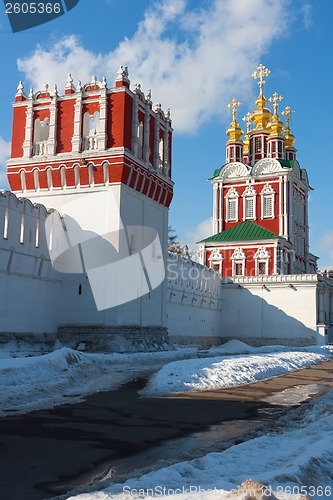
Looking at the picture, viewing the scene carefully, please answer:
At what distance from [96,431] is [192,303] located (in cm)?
2969

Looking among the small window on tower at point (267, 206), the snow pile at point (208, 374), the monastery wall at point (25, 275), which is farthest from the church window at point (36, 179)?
the small window on tower at point (267, 206)

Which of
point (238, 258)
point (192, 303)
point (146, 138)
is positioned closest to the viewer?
point (146, 138)

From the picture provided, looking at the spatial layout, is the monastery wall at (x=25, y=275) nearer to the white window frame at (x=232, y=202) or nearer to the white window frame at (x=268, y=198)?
the white window frame at (x=268, y=198)

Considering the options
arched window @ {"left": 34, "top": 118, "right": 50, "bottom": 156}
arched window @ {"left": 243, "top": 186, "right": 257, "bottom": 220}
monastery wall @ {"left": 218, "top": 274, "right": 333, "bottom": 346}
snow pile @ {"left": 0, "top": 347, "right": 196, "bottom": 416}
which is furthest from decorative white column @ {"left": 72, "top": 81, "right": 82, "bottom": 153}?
arched window @ {"left": 243, "top": 186, "right": 257, "bottom": 220}

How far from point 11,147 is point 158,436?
857 inches

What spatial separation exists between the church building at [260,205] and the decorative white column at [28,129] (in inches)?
967

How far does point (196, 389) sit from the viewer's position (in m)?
12.5

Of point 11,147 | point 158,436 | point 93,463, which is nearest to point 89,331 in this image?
point 11,147

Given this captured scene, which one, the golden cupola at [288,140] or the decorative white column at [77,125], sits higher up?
the golden cupola at [288,140]

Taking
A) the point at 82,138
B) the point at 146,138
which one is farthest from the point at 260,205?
the point at 82,138

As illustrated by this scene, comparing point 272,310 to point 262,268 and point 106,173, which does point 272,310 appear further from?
point 106,173

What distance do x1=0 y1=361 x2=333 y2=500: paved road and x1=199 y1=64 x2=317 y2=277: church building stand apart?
34.9 meters

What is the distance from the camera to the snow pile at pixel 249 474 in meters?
4.03

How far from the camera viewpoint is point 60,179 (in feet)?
81.9
